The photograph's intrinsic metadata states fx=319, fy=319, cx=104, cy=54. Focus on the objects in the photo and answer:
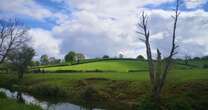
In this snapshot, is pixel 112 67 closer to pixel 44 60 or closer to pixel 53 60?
pixel 44 60

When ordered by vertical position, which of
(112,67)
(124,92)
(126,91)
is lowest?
(124,92)

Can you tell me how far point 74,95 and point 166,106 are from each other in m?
23.5

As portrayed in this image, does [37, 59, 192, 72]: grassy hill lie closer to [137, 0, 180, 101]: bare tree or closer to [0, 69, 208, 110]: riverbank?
[0, 69, 208, 110]: riverbank

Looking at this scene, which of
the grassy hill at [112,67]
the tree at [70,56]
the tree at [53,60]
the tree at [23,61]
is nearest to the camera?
the tree at [23,61]

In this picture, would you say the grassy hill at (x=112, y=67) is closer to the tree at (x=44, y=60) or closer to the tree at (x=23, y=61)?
the tree at (x=23, y=61)

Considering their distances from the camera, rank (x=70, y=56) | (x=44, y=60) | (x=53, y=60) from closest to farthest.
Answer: (x=70, y=56), (x=44, y=60), (x=53, y=60)

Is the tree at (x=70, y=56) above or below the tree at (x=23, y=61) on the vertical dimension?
above

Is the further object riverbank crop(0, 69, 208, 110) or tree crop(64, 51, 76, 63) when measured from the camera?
tree crop(64, 51, 76, 63)

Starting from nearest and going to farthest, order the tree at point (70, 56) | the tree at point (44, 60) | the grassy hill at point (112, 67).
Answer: the grassy hill at point (112, 67)
the tree at point (70, 56)
the tree at point (44, 60)

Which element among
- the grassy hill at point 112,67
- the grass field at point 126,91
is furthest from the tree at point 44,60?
the grass field at point 126,91

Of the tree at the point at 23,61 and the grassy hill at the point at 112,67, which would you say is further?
the grassy hill at the point at 112,67

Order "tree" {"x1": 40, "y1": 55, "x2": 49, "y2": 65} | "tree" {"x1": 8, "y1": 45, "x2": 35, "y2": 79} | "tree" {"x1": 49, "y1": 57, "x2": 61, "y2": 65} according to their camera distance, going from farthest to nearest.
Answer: "tree" {"x1": 40, "y1": 55, "x2": 49, "y2": 65} → "tree" {"x1": 49, "y1": 57, "x2": 61, "y2": 65} → "tree" {"x1": 8, "y1": 45, "x2": 35, "y2": 79}

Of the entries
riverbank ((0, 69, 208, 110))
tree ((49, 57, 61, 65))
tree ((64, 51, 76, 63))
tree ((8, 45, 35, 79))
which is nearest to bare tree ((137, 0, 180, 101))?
riverbank ((0, 69, 208, 110))

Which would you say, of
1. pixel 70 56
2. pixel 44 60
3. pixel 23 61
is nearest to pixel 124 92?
Answer: pixel 23 61
